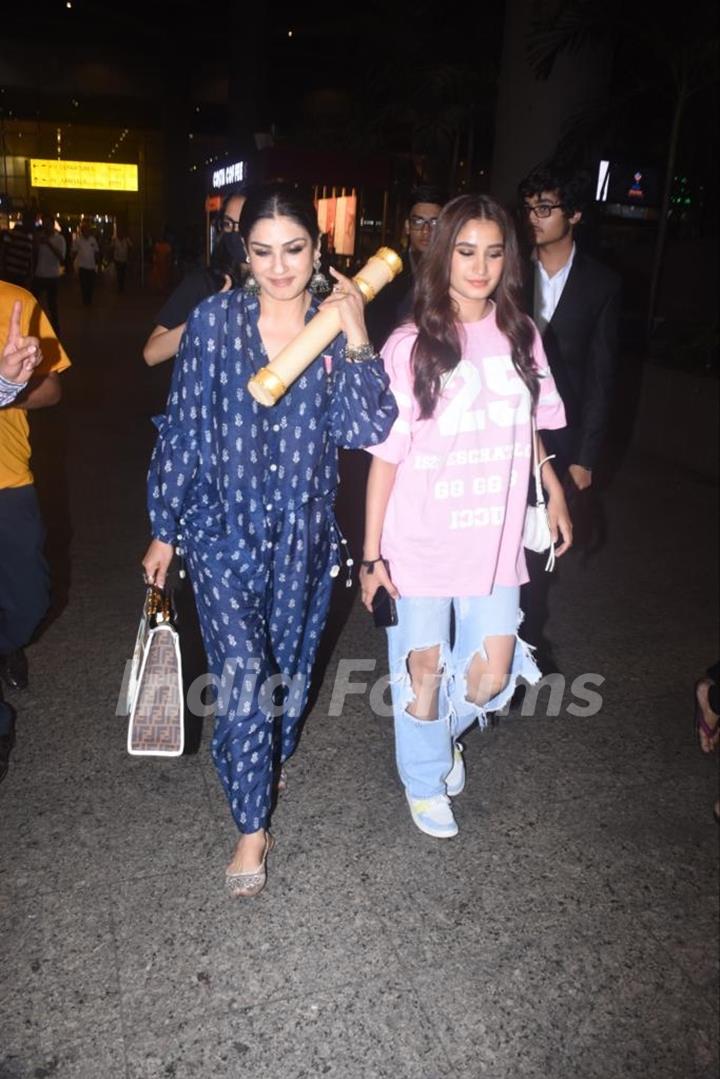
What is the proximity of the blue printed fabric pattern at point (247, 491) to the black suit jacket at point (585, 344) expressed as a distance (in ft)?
4.74

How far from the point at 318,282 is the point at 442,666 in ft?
4.03

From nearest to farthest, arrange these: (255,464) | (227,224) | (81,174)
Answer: (255,464)
(227,224)
(81,174)

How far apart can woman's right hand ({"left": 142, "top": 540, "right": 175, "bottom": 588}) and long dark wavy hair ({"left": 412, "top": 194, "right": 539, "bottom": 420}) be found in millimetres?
834

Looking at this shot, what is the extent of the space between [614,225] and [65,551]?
15.2 m

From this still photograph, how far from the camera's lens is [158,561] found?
2512mm

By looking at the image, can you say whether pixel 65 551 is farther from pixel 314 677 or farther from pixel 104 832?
pixel 104 832

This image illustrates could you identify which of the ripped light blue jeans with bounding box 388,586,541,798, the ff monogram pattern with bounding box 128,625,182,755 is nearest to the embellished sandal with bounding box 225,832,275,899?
the ff monogram pattern with bounding box 128,625,182,755

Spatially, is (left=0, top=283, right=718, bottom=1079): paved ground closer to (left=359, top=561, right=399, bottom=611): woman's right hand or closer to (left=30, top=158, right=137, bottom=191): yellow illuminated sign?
(left=359, top=561, right=399, bottom=611): woman's right hand

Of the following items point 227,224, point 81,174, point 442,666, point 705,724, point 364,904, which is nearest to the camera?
point 364,904

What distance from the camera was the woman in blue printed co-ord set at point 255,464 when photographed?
7.60ft

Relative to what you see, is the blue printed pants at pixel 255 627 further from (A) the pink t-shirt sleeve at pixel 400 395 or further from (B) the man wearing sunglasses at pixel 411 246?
(B) the man wearing sunglasses at pixel 411 246

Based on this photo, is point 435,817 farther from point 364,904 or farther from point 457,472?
point 457,472

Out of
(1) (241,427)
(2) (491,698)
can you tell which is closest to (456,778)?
(2) (491,698)

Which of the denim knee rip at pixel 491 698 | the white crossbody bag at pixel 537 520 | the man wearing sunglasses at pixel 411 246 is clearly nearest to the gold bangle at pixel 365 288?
the white crossbody bag at pixel 537 520
